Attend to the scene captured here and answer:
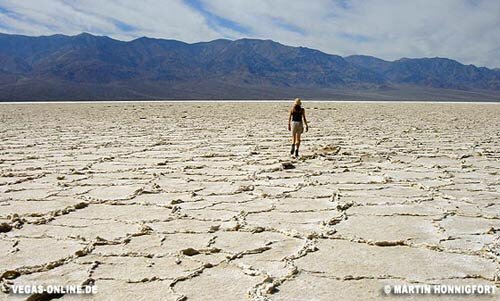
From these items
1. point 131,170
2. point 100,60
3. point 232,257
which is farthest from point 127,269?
point 100,60

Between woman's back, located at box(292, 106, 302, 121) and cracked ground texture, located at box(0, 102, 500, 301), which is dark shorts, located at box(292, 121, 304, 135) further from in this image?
cracked ground texture, located at box(0, 102, 500, 301)

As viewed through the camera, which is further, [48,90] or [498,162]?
[48,90]

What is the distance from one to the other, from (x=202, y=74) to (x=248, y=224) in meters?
102

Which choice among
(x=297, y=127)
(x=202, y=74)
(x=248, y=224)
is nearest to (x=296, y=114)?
(x=297, y=127)

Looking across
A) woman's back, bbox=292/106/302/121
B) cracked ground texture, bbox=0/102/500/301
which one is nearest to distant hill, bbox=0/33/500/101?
woman's back, bbox=292/106/302/121

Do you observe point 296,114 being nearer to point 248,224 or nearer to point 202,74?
point 248,224

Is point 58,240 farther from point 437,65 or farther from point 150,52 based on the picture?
point 437,65

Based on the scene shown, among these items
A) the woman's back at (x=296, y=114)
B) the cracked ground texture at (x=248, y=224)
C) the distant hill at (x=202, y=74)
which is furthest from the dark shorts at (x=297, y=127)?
the distant hill at (x=202, y=74)

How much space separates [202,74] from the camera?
103 m

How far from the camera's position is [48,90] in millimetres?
69000

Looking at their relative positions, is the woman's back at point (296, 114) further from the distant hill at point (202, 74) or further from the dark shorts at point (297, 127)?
the distant hill at point (202, 74)

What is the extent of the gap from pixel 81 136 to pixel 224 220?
7.47 meters

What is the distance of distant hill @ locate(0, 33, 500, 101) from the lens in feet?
244

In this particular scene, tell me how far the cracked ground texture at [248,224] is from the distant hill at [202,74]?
192ft
